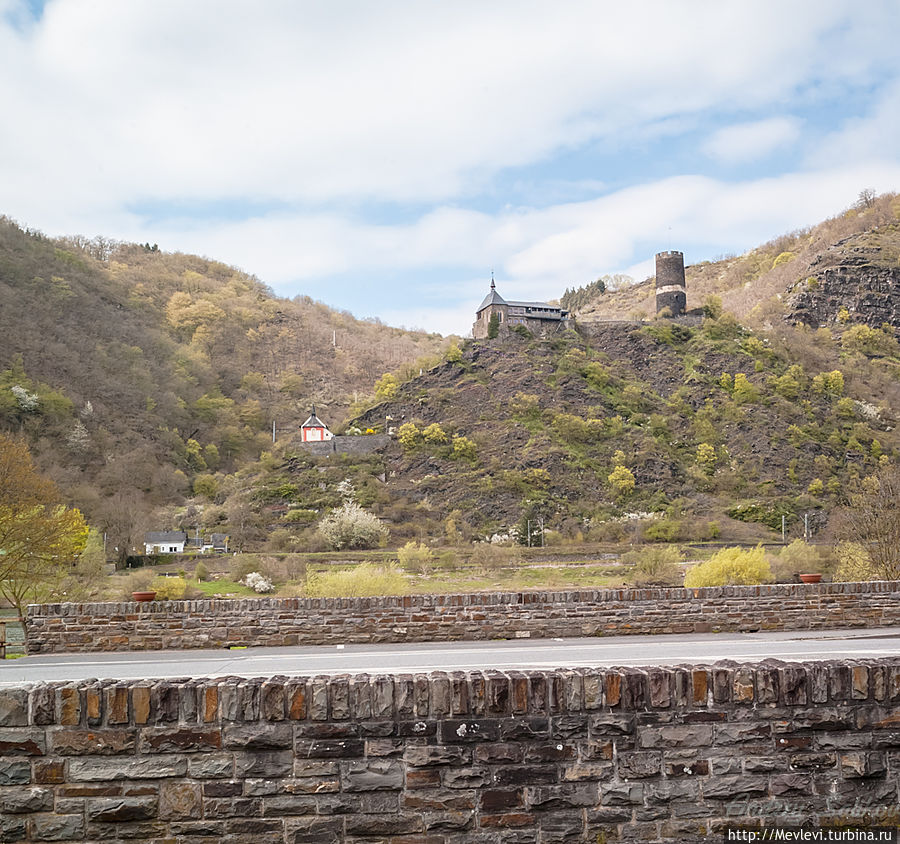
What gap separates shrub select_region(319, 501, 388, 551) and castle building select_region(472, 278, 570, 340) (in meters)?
36.9

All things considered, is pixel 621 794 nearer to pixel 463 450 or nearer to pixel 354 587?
pixel 354 587

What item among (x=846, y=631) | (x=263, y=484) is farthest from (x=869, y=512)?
(x=263, y=484)

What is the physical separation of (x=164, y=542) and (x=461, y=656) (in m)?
49.2

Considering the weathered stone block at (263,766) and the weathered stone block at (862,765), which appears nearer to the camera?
the weathered stone block at (263,766)

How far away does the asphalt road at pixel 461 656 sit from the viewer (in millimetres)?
7922

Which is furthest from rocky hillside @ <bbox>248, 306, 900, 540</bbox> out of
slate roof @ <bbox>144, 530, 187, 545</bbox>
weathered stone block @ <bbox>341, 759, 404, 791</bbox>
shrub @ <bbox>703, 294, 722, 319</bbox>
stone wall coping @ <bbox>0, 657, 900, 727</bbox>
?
weathered stone block @ <bbox>341, 759, 404, 791</bbox>

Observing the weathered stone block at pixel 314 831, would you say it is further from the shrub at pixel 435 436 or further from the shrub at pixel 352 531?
the shrub at pixel 435 436

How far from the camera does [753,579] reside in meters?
22.4

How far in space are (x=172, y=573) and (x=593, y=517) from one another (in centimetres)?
3154

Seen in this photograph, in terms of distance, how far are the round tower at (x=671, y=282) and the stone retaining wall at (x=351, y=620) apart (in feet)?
287

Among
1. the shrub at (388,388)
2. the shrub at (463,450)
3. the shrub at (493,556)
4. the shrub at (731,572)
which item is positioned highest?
the shrub at (388,388)

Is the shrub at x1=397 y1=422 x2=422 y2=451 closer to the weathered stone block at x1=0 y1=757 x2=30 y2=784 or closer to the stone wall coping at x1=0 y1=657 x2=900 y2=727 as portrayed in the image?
the stone wall coping at x1=0 y1=657 x2=900 y2=727

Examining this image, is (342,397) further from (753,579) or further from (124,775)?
(124,775)

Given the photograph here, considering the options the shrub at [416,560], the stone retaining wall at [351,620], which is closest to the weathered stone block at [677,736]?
the stone retaining wall at [351,620]
